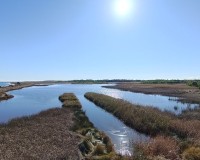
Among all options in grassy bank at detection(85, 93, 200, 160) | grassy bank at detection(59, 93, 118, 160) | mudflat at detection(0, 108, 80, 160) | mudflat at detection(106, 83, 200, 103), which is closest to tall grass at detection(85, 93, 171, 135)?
grassy bank at detection(85, 93, 200, 160)

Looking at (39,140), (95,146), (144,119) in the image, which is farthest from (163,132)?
(39,140)

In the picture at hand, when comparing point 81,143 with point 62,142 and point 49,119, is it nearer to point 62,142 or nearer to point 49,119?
point 62,142

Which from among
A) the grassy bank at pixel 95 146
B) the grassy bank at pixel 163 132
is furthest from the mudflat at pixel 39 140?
the grassy bank at pixel 163 132

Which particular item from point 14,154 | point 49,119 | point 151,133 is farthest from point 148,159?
point 49,119

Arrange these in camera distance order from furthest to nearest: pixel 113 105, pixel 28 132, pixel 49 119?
1. pixel 113 105
2. pixel 49 119
3. pixel 28 132

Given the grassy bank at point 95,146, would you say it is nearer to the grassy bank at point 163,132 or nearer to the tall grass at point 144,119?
the grassy bank at point 163,132

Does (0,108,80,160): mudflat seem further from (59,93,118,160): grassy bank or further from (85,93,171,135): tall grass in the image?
(85,93,171,135): tall grass
